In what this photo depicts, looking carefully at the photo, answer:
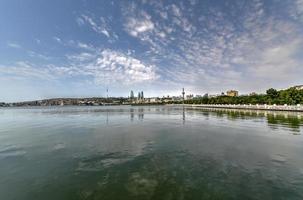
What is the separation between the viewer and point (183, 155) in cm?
1011

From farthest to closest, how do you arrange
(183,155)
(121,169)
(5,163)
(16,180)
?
(183,155) → (5,163) → (121,169) → (16,180)

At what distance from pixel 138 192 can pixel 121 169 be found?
7.69 feet

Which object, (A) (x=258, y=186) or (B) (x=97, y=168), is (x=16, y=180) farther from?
(A) (x=258, y=186)

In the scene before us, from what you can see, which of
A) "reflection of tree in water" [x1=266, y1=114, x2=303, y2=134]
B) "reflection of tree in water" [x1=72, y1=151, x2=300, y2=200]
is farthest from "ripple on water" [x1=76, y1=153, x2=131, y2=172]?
"reflection of tree in water" [x1=266, y1=114, x2=303, y2=134]

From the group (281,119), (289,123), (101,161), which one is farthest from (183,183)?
(281,119)

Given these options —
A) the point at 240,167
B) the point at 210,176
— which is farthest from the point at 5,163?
the point at 240,167

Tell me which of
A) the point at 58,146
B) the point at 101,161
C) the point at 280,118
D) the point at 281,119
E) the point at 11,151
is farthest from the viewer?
the point at 280,118

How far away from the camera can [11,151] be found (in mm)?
11414

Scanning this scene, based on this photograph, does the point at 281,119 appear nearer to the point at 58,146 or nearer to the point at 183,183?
the point at 183,183

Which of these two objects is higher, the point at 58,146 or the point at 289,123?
the point at 289,123

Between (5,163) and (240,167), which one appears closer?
(240,167)

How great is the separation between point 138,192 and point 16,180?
5.23 m

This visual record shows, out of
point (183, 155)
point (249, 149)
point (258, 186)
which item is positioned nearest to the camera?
point (258, 186)

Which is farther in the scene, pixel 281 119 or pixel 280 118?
pixel 280 118
